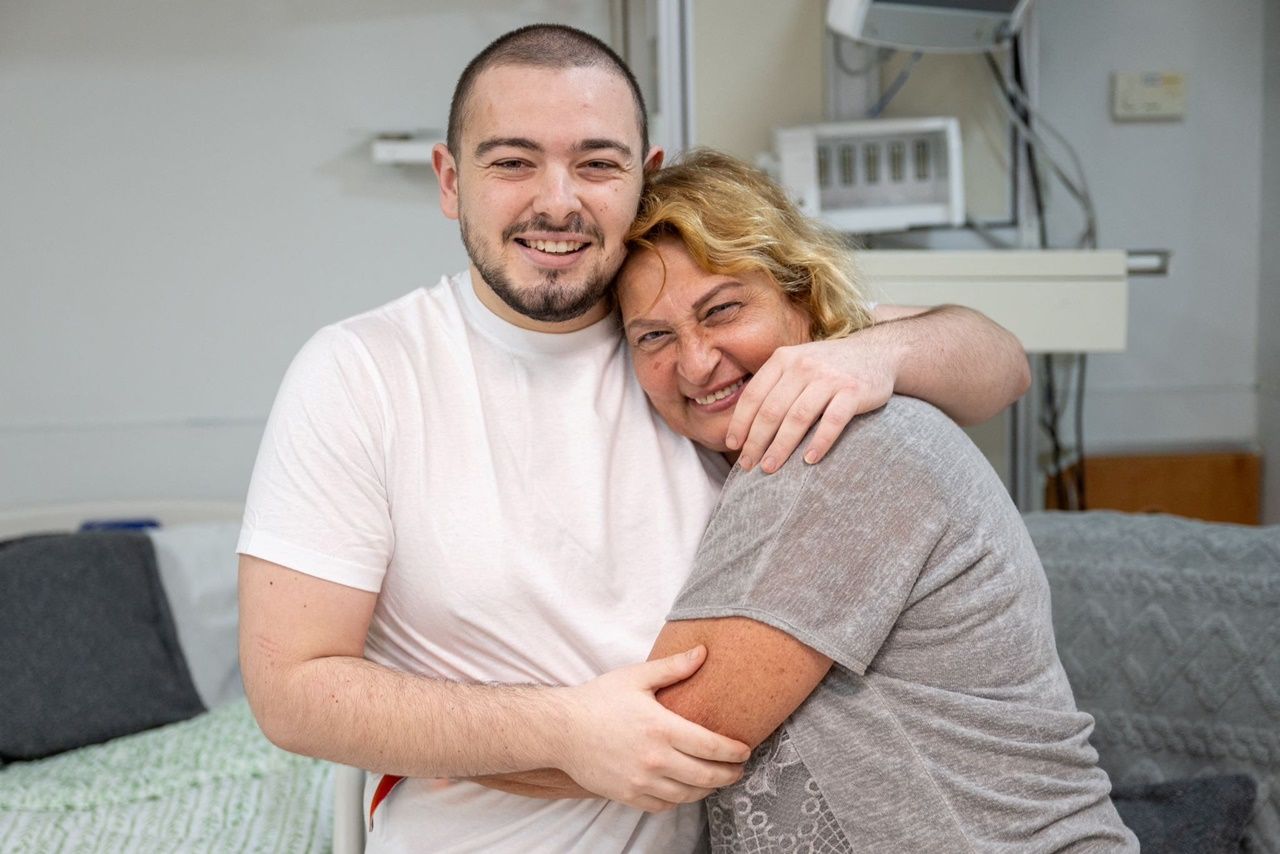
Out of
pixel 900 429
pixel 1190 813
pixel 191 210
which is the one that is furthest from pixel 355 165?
pixel 1190 813

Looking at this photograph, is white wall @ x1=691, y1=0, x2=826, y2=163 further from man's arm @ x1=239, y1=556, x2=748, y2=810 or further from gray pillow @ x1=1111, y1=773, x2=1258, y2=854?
man's arm @ x1=239, y1=556, x2=748, y2=810

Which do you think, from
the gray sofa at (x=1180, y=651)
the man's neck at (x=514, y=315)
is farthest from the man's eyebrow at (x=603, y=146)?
the gray sofa at (x=1180, y=651)

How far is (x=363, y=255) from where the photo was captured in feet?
8.58

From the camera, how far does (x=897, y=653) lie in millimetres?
970

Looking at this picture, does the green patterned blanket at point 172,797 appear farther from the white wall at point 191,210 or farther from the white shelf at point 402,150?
the white shelf at point 402,150

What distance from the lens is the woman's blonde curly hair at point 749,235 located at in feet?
3.59

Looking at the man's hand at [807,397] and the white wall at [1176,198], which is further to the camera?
the white wall at [1176,198]

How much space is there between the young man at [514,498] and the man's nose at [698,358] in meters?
0.08

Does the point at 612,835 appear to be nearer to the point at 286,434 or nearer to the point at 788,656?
the point at 788,656

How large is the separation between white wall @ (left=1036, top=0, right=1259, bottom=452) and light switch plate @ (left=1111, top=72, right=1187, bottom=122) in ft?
0.08

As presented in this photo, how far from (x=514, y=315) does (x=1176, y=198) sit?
2.13 meters

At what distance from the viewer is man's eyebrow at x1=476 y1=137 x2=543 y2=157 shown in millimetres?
1113

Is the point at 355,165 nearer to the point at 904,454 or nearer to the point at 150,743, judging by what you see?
the point at 150,743

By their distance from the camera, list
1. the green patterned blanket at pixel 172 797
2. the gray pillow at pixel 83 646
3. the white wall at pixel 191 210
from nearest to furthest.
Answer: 1. the green patterned blanket at pixel 172 797
2. the gray pillow at pixel 83 646
3. the white wall at pixel 191 210
